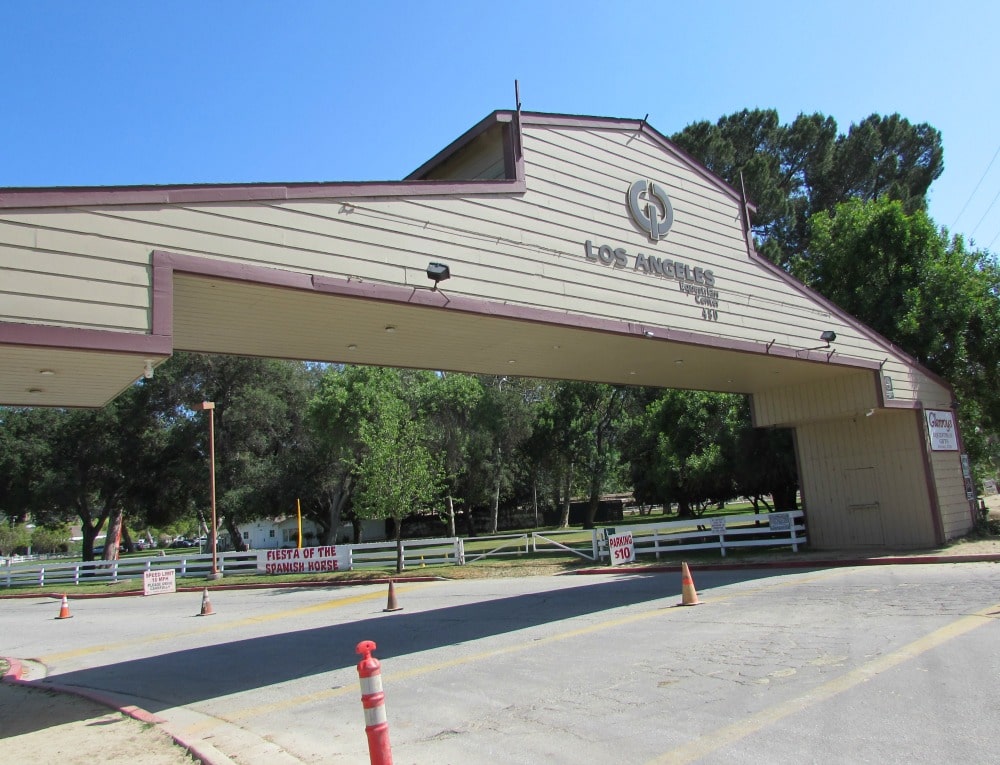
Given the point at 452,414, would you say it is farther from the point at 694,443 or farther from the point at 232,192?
the point at 232,192

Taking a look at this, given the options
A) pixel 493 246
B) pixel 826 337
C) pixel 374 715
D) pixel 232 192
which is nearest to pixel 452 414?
pixel 826 337

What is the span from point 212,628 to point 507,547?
17.4 metres

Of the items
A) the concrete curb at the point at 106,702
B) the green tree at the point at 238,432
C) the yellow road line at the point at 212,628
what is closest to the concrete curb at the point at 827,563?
the yellow road line at the point at 212,628

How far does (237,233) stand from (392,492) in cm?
1731

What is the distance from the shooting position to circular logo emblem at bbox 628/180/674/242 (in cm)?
1192

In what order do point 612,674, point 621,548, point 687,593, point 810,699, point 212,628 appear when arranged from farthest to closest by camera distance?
point 621,548
point 212,628
point 687,593
point 612,674
point 810,699

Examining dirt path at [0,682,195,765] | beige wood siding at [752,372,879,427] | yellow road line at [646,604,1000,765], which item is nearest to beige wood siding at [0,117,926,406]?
beige wood siding at [752,372,879,427]

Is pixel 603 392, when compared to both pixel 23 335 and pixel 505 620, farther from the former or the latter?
pixel 23 335

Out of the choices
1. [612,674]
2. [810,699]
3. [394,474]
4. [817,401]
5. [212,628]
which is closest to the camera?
[810,699]

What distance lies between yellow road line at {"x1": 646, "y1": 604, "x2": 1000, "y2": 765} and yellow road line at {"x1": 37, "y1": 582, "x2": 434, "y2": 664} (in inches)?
436

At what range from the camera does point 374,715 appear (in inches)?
163

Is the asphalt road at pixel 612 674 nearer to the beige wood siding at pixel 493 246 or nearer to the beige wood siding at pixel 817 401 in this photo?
the beige wood siding at pixel 817 401

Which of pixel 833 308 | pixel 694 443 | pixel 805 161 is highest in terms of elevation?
pixel 805 161

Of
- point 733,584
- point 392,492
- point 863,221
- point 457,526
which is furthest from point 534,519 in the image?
point 733,584
